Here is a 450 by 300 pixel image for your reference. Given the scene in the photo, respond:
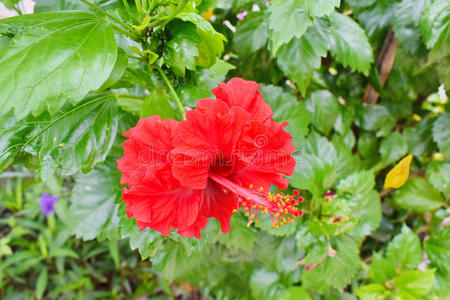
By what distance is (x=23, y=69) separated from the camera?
1.56ft

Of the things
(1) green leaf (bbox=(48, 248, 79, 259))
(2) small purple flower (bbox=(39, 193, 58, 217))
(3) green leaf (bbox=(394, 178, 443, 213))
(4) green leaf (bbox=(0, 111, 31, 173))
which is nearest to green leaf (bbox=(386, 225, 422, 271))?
(3) green leaf (bbox=(394, 178, 443, 213))

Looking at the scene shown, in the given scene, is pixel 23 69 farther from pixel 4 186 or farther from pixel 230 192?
pixel 4 186

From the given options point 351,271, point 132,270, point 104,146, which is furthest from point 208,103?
point 132,270

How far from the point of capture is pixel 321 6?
2.03ft

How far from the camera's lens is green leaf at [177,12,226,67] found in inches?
21.5

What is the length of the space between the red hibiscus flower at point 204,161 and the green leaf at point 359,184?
45 centimetres

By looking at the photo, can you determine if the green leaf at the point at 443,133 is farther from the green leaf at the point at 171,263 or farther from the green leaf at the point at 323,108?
the green leaf at the point at 171,263

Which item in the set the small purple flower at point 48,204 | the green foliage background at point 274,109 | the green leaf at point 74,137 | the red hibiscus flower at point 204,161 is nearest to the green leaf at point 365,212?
the green foliage background at point 274,109

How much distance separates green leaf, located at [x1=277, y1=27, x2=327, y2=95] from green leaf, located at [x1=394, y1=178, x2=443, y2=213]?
62 cm

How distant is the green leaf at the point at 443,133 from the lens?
0.99m

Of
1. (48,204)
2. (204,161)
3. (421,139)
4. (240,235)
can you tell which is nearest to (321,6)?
(204,161)

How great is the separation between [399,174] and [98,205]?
0.93 metres

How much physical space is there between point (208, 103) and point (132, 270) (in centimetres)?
171

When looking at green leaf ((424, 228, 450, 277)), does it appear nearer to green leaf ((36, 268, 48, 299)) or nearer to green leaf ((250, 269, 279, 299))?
green leaf ((250, 269, 279, 299))
